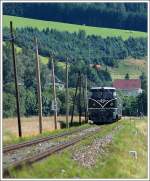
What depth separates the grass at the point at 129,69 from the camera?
397 feet

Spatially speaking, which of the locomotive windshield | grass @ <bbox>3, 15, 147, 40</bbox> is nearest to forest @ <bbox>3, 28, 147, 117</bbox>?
grass @ <bbox>3, 15, 147, 40</bbox>

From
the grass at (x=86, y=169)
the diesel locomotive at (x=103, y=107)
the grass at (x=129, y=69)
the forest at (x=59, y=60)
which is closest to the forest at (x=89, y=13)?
the forest at (x=59, y=60)

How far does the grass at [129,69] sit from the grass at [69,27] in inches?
946

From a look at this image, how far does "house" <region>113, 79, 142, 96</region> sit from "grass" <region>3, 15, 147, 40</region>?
13102mm

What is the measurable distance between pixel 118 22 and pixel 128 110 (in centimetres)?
2064

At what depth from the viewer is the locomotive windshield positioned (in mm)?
48188

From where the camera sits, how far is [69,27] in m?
98.2

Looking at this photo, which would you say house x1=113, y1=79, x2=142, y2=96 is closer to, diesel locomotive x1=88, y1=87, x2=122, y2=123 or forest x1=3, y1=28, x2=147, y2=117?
forest x1=3, y1=28, x2=147, y2=117

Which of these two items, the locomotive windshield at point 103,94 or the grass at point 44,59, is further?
the grass at point 44,59

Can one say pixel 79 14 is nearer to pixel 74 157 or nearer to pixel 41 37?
pixel 41 37

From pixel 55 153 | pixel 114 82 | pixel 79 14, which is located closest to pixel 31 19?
pixel 79 14

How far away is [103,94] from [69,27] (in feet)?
167

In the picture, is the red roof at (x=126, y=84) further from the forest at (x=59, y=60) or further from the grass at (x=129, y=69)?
the grass at (x=129, y=69)

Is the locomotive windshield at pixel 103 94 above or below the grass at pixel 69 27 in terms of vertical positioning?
below
